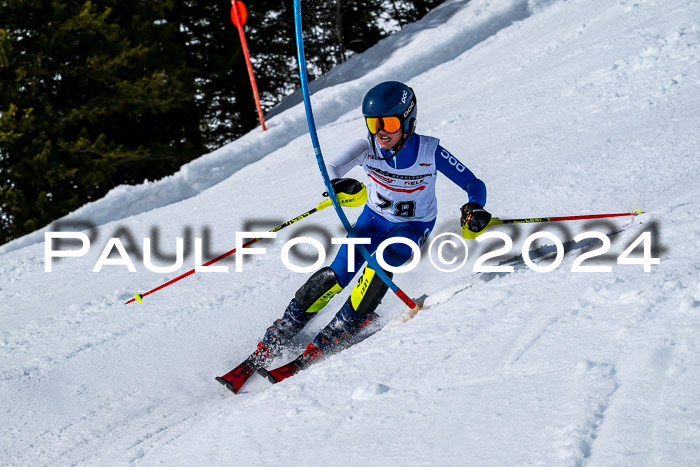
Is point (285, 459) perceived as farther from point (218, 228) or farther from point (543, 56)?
point (543, 56)

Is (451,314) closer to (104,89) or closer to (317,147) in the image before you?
(317,147)

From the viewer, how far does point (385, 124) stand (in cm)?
387

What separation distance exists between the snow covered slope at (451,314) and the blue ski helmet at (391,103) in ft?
3.82

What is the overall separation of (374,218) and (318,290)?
653 mm

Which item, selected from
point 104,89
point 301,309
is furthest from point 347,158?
point 104,89

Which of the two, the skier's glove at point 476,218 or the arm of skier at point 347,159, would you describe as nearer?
the skier's glove at point 476,218

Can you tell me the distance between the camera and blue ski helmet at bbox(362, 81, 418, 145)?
3820 mm

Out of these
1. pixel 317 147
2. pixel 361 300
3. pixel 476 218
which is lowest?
pixel 361 300

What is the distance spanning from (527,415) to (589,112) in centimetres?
590

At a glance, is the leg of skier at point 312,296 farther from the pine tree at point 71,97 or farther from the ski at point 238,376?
the pine tree at point 71,97

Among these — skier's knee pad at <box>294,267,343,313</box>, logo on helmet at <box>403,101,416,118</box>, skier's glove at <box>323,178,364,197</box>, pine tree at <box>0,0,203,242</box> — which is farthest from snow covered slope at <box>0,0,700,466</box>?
pine tree at <box>0,0,203,242</box>

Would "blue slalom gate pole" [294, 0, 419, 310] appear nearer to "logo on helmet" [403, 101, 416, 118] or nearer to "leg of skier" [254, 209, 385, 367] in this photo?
"leg of skier" [254, 209, 385, 367]

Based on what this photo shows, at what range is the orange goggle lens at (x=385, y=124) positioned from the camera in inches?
152

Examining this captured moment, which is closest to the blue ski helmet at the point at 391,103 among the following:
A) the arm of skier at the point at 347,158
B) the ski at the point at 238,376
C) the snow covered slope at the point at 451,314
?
the arm of skier at the point at 347,158
